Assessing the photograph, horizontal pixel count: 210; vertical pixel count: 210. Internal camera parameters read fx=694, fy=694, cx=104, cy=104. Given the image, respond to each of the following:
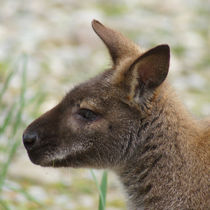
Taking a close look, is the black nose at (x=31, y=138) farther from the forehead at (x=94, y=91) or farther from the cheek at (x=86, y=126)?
the forehead at (x=94, y=91)

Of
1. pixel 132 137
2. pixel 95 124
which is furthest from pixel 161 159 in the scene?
pixel 95 124

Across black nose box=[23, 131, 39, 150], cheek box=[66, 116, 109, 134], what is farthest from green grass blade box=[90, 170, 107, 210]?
black nose box=[23, 131, 39, 150]

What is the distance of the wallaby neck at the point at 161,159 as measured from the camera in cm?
488

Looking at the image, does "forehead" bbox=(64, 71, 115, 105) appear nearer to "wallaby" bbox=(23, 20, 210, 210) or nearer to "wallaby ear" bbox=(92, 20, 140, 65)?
"wallaby" bbox=(23, 20, 210, 210)

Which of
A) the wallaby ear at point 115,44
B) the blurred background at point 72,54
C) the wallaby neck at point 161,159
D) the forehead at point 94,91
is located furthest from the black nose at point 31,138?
the blurred background at point 72,54

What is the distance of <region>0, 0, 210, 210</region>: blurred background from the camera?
7.22m

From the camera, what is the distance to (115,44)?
5.35 meters

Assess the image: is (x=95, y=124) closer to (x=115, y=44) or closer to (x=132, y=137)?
(x=132, y=137)

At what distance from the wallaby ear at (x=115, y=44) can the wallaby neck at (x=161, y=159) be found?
1.69ft

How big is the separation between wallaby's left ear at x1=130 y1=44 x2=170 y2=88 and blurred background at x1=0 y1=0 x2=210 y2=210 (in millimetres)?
1774

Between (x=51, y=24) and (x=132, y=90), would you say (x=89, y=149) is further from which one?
(x=51, y=24)

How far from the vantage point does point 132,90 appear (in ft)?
16.4

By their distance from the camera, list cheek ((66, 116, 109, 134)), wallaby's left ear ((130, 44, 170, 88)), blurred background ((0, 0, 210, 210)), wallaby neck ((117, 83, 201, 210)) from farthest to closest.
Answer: blurred background ((0, 0, 210, 210)) → cheek ((66, 116, 109, 134)) → wallaby neck ((117, 83, 201, 210)) → wallaby's left ear ((130, 44, 170, 88))

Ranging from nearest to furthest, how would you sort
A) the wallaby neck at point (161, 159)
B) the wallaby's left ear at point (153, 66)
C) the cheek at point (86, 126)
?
1. the wallaby's left ear at point (153, 66)
2. the wallaby neck at point (161, 159)
3. the cheek at point (86, 126)
